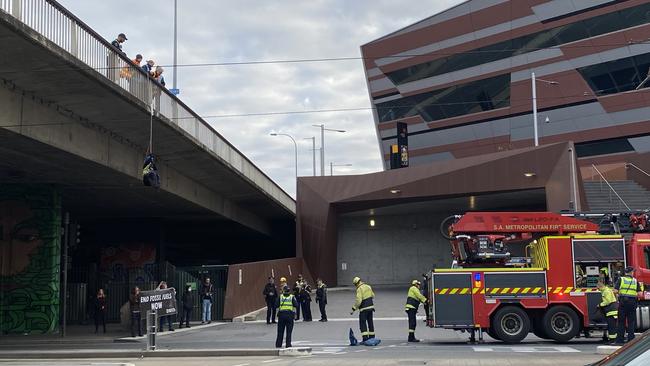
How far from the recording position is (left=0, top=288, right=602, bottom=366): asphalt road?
1320cm

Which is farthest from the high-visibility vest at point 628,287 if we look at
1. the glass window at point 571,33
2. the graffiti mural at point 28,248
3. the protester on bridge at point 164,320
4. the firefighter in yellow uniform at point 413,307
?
the glass window at point 571,33

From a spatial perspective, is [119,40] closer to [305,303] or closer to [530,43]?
[305,303]

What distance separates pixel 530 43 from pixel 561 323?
41444 millimetres

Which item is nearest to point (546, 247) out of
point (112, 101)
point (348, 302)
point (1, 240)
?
point (112, 101)

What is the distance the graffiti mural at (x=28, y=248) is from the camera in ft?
83.4

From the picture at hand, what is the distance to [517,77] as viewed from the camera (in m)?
55.2

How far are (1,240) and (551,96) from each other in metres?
42.2

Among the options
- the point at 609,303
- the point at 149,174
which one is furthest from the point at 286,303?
the point at 609,303

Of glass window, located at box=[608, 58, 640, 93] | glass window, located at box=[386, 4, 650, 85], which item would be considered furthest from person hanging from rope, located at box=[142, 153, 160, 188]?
glass window, located at box=[608, 58, 640, 93]

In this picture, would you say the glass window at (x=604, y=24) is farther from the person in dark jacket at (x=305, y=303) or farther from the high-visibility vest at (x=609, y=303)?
the high-visibility vest at (x=609, y=303)

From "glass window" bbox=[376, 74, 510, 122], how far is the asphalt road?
35.3 metres

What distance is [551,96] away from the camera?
53844 mm

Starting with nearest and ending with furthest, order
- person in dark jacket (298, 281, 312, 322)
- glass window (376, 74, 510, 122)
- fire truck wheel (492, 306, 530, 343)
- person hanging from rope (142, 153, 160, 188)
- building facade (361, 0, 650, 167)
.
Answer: fire truck wheel (492, 306, 530, 343), person hanging from rope (142, 153, 160, 188), person in dark jacket (298, 281, 312, 322), building facade (361, 0, 650, 167), glass window (376, 74, 510, 122)

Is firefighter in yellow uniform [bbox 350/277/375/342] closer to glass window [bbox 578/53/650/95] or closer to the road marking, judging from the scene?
the road marking
